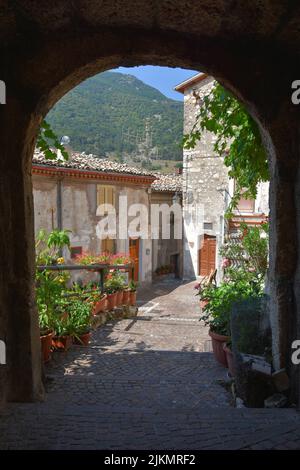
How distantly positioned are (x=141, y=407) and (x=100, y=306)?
4584 mm

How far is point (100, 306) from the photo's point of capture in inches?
298

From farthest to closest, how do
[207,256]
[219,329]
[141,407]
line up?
[207,256] < [219,329] < [141,407]

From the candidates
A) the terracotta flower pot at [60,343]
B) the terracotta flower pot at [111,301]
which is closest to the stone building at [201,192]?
the terracotta flower pot at [111,301]

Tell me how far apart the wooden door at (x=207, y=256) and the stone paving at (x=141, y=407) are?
12.7 m

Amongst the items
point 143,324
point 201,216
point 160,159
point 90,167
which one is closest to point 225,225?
point 201,216

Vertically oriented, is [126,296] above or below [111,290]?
below

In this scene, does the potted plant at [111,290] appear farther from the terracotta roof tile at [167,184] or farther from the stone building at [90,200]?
the terracotta roof tile at [167,184]

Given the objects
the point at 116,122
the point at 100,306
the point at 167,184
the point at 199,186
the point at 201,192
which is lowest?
the point at 100,306

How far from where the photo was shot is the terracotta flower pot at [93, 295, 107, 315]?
7.28 metres

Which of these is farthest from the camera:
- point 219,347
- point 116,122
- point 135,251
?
point 116,122

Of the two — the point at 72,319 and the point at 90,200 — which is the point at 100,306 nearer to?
the point at 72,319

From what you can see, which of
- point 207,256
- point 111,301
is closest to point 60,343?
point 111,301

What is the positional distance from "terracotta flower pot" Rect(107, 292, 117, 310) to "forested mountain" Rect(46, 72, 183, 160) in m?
36.1

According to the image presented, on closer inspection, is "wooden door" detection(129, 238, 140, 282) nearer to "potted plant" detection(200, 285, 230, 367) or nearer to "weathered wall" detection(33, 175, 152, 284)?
"weathered wall" detection(33, 175, 152, 284)
